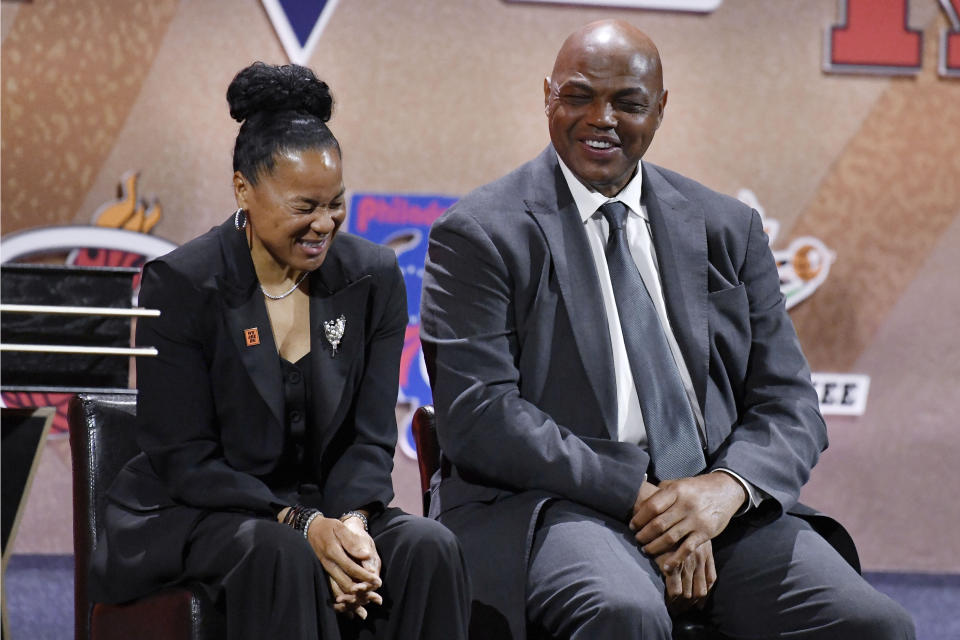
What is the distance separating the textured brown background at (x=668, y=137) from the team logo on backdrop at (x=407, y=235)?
61 mm

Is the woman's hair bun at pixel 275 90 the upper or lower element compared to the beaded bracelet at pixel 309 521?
upper

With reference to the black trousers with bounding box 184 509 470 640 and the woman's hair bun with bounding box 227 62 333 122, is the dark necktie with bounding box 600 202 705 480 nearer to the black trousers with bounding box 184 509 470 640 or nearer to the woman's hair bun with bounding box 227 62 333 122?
the black trousers with bounding box 184 509 470 640

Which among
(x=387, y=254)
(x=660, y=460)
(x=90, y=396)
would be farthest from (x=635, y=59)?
(x=90, y=396)

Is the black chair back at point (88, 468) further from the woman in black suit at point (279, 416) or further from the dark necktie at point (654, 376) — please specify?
the dark necktie at point (654, 376)

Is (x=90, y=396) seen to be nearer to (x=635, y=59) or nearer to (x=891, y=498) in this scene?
(x=635, y=59)

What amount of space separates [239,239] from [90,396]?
438 millimetres

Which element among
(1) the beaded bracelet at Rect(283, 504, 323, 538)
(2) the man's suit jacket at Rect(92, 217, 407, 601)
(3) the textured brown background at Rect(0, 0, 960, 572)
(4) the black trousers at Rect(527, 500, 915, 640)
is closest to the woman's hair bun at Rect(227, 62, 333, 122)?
(2) the man's suit jacket at Rect(92, 217, 407, 601)

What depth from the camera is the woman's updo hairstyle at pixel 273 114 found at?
211 cm

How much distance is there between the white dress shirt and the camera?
2.32 metres

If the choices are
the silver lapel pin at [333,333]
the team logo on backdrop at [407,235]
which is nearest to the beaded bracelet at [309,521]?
the silver lapel pin at [333,333]

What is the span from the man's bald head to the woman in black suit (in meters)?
0.50

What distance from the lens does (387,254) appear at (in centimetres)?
230

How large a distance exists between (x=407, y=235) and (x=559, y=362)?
2.26 metres

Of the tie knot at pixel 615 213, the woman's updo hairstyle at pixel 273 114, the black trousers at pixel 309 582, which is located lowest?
the black trousers at pixel 309 582
